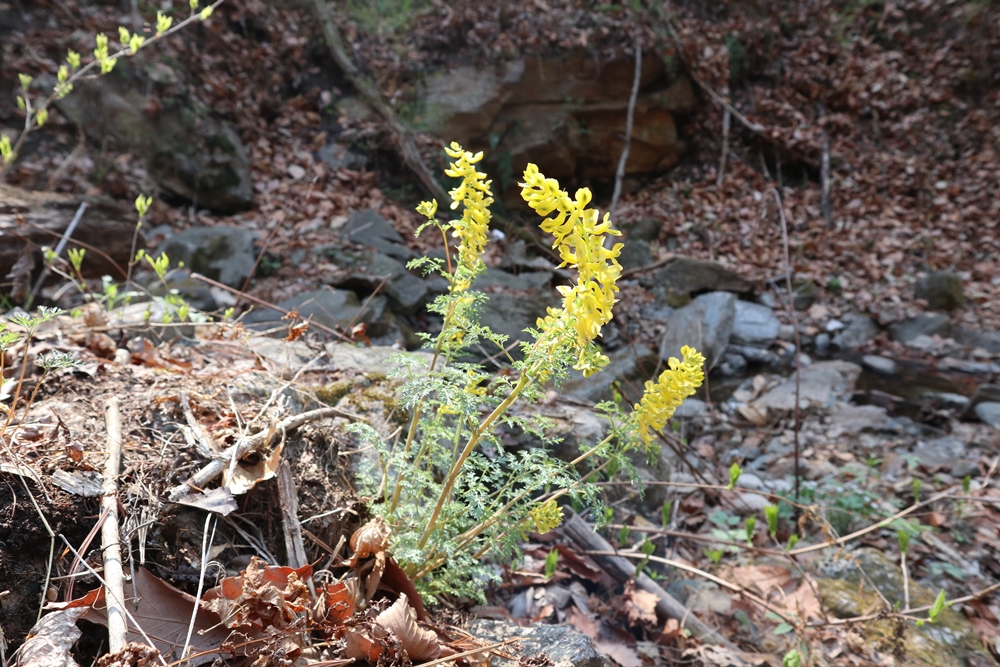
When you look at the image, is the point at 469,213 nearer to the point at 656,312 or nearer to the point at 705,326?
the point at 705,326

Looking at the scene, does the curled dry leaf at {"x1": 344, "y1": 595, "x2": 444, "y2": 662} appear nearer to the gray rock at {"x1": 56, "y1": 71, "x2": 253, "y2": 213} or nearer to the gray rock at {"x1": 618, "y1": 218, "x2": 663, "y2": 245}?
the gray rock at {"x1": 56, "y1": 71, "x2": 253, "y2": 213}

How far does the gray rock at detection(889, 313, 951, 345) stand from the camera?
696cm

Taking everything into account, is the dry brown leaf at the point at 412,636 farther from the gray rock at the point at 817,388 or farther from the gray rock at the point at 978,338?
the gray rock at the point at 978,338

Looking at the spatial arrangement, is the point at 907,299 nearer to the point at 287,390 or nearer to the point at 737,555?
the point at 737,555

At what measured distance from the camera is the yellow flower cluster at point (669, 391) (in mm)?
1370

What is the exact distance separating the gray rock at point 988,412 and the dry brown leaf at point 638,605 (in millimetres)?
4668

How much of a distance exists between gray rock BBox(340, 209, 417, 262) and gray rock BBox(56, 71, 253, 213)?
1406 mm

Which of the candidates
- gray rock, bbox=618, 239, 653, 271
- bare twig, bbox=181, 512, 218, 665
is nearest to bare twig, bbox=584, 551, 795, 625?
bare twig, bbox=181, 512, 218, 665

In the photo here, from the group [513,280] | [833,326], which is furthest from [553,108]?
[833,326]

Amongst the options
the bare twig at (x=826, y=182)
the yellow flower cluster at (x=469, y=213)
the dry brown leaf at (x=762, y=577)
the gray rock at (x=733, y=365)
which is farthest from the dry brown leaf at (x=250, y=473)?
the bare twig at (x=826, y=182)

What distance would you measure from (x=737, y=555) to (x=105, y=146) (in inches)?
292

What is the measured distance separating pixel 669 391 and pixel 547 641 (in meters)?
0.82

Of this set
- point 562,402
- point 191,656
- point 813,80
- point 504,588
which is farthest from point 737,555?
point 813,80

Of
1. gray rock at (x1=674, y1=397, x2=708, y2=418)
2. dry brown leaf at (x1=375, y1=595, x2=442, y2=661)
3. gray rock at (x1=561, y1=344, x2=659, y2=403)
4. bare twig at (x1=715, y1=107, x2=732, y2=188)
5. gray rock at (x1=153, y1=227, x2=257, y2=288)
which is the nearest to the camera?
dry brown leaf at (x1=375, y1=595, x2=442, y2=661)
